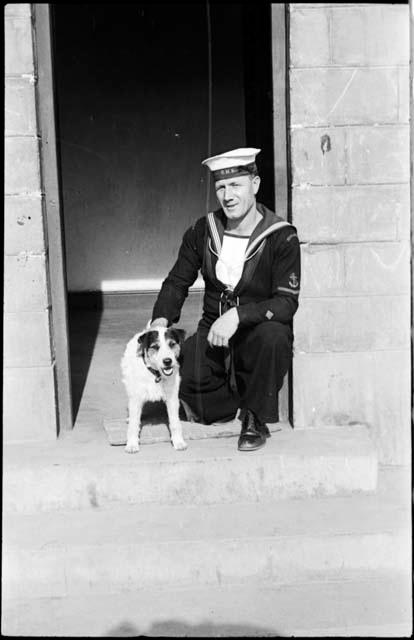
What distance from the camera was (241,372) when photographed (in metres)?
4.48

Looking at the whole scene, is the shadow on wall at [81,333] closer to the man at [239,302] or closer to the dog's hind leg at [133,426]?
the dog's hind leg at [133,426]

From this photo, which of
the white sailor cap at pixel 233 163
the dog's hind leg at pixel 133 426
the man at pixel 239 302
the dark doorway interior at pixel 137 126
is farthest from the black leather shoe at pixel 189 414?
the dark doorway interior at pixel 137 126

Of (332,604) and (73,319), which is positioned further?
(73,319)

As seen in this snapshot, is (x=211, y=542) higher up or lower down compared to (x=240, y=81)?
lower down

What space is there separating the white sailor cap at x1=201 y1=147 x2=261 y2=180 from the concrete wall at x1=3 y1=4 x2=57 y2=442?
2.99ft

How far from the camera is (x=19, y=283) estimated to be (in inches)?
177

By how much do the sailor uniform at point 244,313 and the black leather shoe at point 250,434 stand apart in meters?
0.06

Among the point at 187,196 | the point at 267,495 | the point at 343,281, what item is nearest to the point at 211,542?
the point at 267,495

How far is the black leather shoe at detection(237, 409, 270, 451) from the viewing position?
14.1 feet

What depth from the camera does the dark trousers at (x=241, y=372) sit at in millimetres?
4215

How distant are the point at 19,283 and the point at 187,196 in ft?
14.4

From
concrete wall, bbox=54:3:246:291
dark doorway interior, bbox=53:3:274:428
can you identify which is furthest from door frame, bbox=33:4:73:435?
concrete wall, bbox=54:3:246:291

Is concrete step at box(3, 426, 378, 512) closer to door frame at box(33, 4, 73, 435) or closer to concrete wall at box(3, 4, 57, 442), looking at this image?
concrete wall at box(3, 4, 57, 442)

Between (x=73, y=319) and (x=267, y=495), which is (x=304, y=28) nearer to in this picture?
(x=267, y=495)
